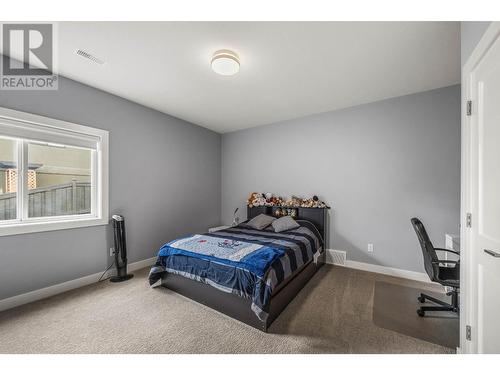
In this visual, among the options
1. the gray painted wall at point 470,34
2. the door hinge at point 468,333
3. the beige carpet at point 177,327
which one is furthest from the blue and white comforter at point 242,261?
the gray painted wall at point 470,34

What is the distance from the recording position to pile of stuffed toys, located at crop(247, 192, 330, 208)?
3606 mm

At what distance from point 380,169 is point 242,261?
2548mm

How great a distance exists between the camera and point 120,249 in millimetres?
2818

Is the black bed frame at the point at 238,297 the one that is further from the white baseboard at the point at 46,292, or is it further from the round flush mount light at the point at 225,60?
the round flush mount light at the point at 225,60

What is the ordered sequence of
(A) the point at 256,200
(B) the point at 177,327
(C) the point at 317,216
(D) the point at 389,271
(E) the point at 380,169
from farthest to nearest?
(A) the point at 256,200 < (C) the point at 317,216 < (E) the point at 380,169 < (D) the point at 389,271 < (B) the point at 177,327

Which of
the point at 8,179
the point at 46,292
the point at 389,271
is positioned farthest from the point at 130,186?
the point at 389,271

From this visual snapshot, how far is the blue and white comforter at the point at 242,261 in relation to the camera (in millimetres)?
1874

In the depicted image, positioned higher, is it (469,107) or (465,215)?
(469,107)

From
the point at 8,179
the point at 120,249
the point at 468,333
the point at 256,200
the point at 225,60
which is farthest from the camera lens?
the point at 256,200

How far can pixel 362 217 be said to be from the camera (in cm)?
326
